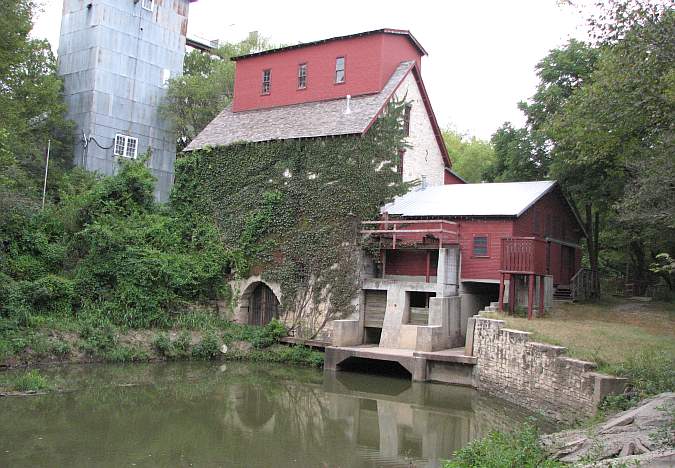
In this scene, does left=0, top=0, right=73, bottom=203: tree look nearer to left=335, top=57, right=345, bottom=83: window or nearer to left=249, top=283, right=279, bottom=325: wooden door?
left=249, top=283, right=279, bottom=325: wooden door

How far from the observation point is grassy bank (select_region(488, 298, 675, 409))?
45.6ft

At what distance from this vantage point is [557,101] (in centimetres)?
2867

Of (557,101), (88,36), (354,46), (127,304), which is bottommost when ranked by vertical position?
(127,304)

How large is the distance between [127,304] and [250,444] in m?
12.5

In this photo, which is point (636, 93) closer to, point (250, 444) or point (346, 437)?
point (346, 437)

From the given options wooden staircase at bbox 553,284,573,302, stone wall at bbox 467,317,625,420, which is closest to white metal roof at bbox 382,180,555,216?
wooden staircase at bbox 553,284,573,302

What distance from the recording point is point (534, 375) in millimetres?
17406

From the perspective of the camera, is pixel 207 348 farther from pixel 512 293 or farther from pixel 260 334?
pixel 512 293

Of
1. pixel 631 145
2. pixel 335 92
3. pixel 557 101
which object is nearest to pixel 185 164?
pixel 335 92

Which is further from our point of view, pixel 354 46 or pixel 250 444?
pixel 354 46

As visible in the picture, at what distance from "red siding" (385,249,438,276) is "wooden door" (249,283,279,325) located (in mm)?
5143

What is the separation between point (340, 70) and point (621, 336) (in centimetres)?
1761

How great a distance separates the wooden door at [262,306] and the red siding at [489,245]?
8.32 m

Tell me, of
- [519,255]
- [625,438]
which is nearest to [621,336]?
[519,255]
